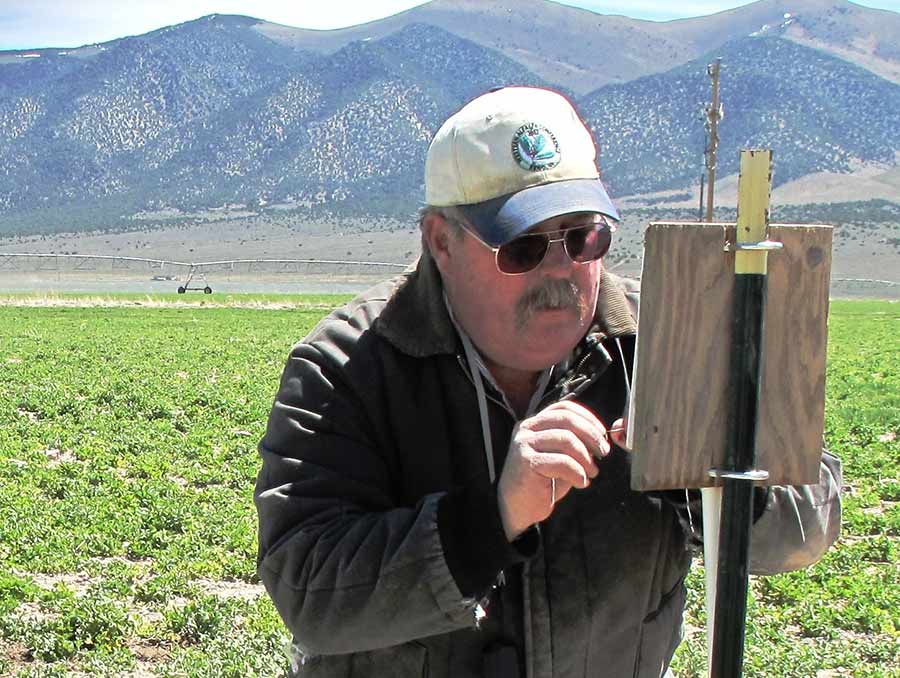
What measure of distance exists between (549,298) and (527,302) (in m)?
0.04

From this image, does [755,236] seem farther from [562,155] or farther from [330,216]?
[330,216]

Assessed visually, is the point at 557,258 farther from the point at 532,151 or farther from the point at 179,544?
the point at 179,544

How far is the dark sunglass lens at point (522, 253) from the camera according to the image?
2.32m

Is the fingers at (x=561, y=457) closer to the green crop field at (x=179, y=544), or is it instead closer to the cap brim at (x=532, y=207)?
the cap brim at (x=532, y=207)

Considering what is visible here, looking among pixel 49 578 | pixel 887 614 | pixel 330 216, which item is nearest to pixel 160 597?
pixel 49 578

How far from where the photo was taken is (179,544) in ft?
24.8

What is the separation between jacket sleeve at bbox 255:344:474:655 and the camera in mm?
2143

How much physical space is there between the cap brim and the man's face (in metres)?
0.04

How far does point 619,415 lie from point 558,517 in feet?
0.81

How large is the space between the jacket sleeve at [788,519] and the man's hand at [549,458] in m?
0.40

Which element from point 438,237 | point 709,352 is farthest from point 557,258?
point 709,352

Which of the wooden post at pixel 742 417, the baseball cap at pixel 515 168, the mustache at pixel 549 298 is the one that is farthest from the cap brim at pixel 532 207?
the wooden post at pixel 742 417

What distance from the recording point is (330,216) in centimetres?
18000

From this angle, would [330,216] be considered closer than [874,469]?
No
